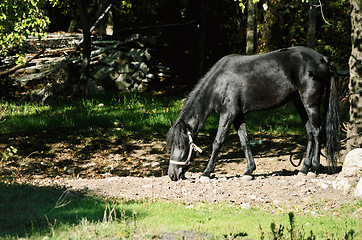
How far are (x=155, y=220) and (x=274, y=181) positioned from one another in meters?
3.00

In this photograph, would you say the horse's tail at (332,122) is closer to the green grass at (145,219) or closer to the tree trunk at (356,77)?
the tree trunk at (356,77)

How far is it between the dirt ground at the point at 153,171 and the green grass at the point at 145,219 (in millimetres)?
546

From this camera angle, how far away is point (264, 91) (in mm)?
8016

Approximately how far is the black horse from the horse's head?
115 mm

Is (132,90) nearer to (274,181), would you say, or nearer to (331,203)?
(274,181)

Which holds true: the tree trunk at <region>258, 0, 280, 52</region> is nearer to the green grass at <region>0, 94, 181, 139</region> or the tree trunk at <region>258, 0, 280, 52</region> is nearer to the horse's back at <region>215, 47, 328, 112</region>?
the green grass at <region>0, 94, 181, 139</region>

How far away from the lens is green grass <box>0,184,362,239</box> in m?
4.71

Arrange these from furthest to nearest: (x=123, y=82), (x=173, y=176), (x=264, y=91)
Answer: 1. (x=123, y=82)
2. (x=264, y=91)
3. (x=173, y=176)

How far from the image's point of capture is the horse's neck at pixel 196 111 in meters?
8.05

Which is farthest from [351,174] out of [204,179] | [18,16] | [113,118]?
[113,118]

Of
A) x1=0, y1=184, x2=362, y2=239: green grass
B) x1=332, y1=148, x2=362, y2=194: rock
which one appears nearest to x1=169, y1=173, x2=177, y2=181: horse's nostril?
x1=0, y1=184, x2=362, y2=239: green grass

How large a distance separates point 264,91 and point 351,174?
1.98 meters

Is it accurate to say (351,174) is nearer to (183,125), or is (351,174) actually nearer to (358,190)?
(358,190)

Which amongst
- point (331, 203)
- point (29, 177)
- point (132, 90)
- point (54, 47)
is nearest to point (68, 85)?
point (132, 90)
